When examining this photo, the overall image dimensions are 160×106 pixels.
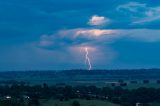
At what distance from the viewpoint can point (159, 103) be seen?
383ft

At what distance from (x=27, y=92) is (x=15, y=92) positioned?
481cm

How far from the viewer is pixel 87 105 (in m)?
109

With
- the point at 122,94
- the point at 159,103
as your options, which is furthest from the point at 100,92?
the point at 159,103

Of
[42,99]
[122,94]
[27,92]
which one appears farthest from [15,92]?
[122,94]

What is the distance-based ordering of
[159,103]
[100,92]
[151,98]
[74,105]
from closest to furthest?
[74,105], [159,103], [151,98], [100,92]

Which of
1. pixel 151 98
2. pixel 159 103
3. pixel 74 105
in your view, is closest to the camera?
pixel 74 105

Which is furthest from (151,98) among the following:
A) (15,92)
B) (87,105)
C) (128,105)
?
(15,92)

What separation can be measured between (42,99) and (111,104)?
56.6 ft

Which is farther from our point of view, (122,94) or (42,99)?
(122,94)

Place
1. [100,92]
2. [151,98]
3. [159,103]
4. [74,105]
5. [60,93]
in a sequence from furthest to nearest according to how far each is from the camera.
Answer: [100,92]
[60,93]
[151,98]
[159,103]
[74,105]

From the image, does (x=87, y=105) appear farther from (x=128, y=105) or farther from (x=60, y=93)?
(x=60, y=93)

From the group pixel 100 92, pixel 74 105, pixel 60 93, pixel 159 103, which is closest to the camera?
pixel 74 105

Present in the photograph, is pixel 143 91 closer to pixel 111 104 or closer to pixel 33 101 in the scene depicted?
pixel 111 104

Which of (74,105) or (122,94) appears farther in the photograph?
(122,94)
